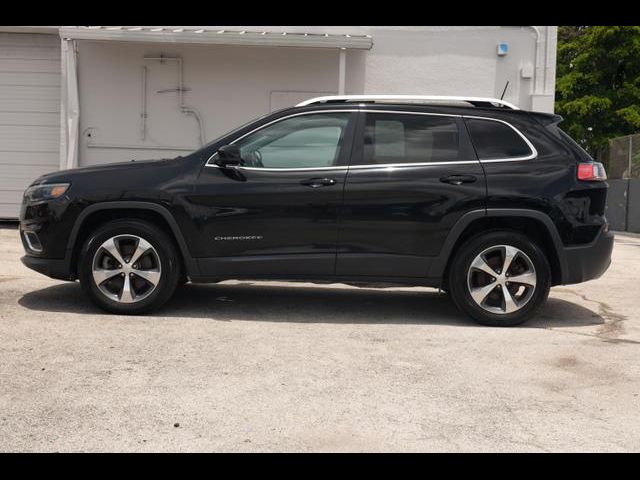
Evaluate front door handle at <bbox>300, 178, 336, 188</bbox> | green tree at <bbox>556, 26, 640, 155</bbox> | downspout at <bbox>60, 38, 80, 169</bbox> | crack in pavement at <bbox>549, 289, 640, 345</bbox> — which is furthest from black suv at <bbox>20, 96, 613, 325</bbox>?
green tree at <bbox>556, 26, 640, 155</bbox>

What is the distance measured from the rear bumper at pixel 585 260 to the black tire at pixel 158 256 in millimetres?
3252

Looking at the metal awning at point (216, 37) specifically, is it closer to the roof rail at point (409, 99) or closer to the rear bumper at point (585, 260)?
the roof rail at point (409, 99)

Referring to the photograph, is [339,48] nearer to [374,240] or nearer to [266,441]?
[374,240]

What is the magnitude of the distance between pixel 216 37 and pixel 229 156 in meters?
5.86

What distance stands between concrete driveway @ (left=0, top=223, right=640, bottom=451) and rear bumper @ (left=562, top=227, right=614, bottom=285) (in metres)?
0.48

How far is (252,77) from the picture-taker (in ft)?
39.9

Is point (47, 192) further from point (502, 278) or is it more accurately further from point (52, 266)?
point (502, 278)

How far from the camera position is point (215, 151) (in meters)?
6.00

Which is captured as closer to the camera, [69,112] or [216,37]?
[216,37]

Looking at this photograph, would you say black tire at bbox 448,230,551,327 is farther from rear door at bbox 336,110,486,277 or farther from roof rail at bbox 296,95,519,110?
roof rail at bbox 296,95,519,110

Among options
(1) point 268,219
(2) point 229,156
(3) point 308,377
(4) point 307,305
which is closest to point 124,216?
(2) point 229,156

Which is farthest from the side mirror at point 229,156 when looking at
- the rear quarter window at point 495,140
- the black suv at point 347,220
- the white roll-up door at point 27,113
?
the white roll-up door at point 27,113

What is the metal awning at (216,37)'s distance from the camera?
36.4 feet

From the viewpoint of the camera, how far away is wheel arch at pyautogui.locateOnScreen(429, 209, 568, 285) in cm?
581
